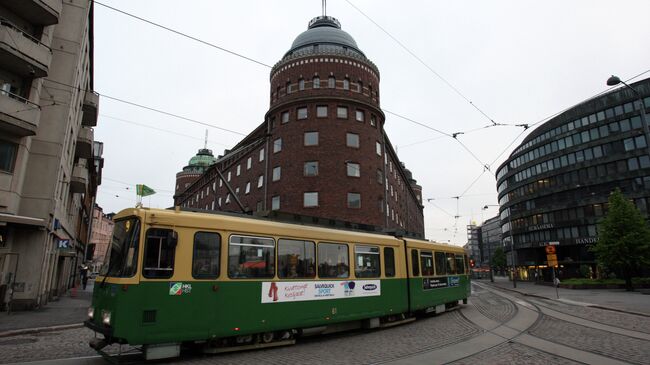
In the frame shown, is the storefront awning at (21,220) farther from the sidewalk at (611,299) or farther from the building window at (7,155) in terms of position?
the sidewalk at (611,299)

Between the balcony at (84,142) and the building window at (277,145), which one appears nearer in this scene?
the balcony at (84,142)

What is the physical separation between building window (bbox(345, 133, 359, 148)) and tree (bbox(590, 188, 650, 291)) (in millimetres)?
24391

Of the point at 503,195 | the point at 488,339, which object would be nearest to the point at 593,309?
the point at 488,339

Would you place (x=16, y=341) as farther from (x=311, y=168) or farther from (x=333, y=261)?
(x=311, y=168)

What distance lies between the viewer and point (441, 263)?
1742cm

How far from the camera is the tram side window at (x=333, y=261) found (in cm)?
1117

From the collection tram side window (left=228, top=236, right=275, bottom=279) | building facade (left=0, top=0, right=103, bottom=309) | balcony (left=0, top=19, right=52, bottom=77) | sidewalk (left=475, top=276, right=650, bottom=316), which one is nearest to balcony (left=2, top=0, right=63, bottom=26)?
Result: building facade (left=0, top=0, right=103, bottom=309)

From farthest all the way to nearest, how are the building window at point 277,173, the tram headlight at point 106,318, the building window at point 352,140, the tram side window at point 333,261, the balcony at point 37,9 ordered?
the building window at point 277,173 → the building window at point 352,140 → the balcony at point 37,9 → the tram side window at point 333,261 → the tram headlight at point 106,318

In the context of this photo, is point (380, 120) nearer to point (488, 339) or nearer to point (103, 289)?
point (488, 339)

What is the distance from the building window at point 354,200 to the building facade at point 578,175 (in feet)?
89.4

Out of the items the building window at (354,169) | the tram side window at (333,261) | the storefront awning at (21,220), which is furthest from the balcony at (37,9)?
the building window at (354,169)

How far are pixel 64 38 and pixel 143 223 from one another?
1692cm

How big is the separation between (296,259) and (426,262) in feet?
25.4

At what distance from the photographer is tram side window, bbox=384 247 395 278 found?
1356 cm
